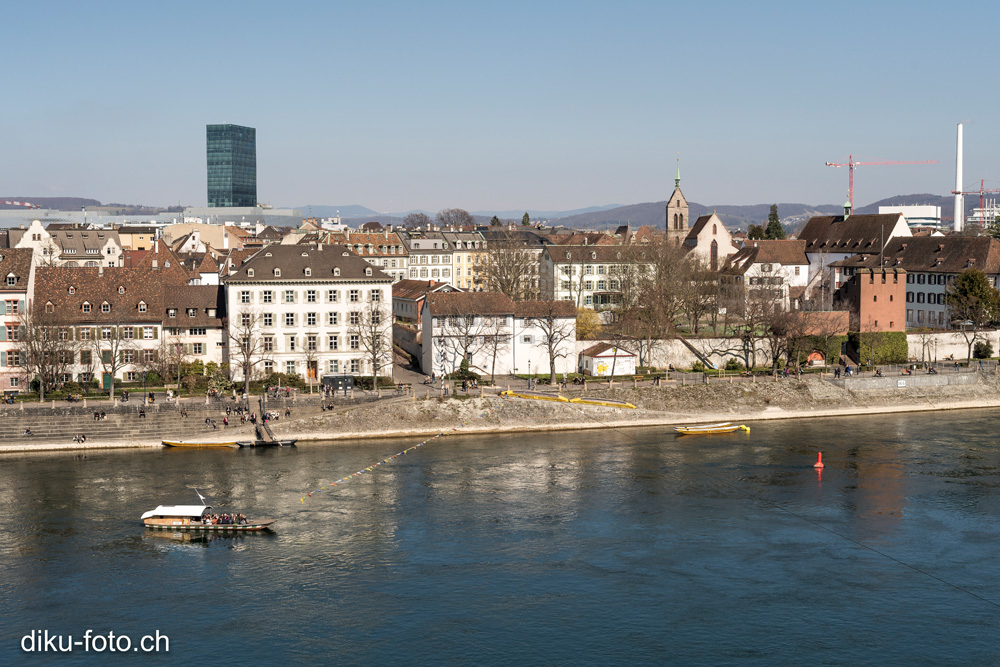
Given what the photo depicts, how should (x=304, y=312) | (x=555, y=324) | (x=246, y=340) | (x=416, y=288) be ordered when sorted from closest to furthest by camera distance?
(x=246, y=340), (x=304, y=312), (x=555, y=324), (x=416, y=288)

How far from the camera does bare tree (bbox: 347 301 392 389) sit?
8325 centimetres

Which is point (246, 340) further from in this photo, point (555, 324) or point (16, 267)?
point (555, 324)

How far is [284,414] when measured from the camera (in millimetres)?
73812

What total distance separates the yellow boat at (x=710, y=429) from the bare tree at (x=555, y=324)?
1391cm

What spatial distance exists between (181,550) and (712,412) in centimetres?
4586

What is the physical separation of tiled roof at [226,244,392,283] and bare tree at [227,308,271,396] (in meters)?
3.14

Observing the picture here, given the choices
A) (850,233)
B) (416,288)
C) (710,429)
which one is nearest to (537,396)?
(710,429)

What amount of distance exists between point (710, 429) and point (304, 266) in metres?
36.0

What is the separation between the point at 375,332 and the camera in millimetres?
83625

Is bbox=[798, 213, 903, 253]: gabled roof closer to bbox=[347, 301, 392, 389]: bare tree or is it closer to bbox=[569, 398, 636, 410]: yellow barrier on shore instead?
bbox=[569, 398, 636, 410]: yellow barrier on shore

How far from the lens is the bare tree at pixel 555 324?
285ft

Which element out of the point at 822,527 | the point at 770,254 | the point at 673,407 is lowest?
the point at 822,527

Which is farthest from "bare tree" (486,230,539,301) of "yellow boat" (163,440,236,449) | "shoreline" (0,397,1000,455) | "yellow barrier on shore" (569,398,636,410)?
"yellow boat" (163,440,236,449)

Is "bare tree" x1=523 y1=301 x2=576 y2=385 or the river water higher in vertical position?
"bare tree" x1=523 y1=301 x2=576 y2=385
